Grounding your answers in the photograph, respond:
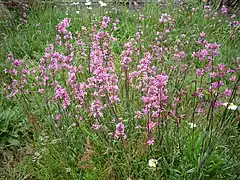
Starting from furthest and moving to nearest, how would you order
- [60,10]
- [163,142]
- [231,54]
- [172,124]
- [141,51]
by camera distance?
[60,10], [231,54], [141,51], [172,124], [163,142]

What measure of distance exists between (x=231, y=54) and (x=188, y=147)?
1.95 metres

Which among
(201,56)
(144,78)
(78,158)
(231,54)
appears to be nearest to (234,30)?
(231,54)

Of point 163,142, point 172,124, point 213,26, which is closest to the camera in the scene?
point 163,142

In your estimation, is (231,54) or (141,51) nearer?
(141,51)

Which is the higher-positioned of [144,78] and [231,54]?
[144,78]

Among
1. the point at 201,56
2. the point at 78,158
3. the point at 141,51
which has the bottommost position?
the point at 78,158

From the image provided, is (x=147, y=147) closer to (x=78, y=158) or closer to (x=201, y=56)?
(x=78, y=158)

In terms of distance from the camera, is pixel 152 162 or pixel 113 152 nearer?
pixel 152 162

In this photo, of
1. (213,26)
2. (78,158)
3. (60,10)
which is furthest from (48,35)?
(78,158)

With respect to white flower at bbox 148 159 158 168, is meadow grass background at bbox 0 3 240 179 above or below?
below

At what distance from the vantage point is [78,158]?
2.39 m

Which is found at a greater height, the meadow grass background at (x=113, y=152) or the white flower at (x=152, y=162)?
the white flower at (x=152, y=162)

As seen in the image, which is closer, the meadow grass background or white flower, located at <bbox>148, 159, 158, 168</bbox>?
white flower, located at <bbox>148, 159, 158, 168</bbox>

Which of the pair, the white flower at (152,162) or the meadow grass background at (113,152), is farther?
the meadow grass background at (113,152)
